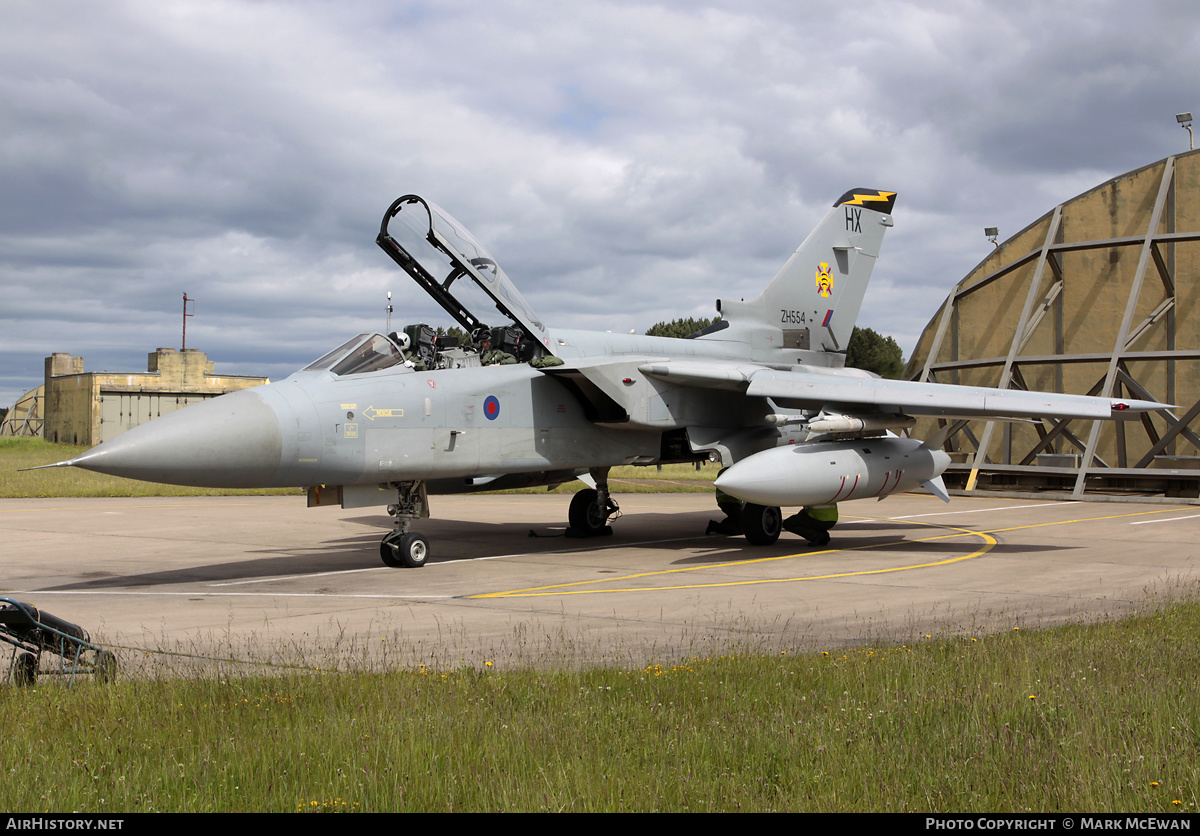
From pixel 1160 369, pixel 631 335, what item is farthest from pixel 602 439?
pixel 1160 369

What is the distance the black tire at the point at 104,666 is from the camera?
18.4ft

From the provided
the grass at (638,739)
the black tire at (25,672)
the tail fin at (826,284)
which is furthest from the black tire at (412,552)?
the tail fin at (826,284)

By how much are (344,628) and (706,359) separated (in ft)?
29.4

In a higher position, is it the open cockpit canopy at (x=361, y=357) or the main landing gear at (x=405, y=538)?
the open cockpit canopy at (x=361, y=357)

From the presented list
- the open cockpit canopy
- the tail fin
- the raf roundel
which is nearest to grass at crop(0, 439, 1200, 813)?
the open cockpit canopy

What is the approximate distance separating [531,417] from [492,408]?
0.68 meters

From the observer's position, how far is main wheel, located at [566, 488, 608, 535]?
16047 mm

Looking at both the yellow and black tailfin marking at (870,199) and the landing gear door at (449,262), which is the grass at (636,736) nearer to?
the landing gear door at (449,262)

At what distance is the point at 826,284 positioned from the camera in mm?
17500

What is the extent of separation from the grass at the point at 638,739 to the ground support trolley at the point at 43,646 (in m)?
0.18

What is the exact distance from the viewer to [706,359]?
51.4 feet

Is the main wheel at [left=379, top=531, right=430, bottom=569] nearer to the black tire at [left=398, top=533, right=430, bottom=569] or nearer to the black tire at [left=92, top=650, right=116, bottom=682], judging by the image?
the black tire at [left=398, top=533, right=430, bottom=569]

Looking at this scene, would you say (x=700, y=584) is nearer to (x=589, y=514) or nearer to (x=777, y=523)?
(x=777, y=523)

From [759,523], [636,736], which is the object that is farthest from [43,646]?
[759,523]
